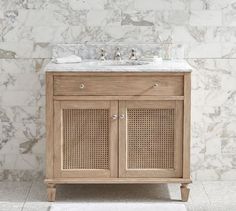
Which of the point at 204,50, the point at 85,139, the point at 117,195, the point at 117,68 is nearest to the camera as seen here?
the point at 117,68

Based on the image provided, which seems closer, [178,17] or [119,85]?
[119,85]

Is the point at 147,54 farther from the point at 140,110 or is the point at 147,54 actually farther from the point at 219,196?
the point at 219,196

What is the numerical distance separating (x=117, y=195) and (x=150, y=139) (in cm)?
48

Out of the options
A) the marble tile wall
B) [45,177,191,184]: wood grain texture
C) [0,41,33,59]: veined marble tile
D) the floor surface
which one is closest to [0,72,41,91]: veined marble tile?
the marble tile wall

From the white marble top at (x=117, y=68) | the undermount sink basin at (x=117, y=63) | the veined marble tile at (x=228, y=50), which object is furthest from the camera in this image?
the veined marble tile at (x=228, y=50)

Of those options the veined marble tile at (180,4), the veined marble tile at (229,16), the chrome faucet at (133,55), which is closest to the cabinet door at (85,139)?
the chrome faucet at (133,55)

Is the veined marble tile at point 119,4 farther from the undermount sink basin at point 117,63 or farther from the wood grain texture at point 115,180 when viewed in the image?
the wood grain texture at point 115,180

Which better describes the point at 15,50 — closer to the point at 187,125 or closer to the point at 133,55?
the point at 133,55

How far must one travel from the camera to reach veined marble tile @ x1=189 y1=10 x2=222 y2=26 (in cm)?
503

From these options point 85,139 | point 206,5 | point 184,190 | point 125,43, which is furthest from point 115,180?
point 206,5

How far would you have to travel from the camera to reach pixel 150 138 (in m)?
4.66

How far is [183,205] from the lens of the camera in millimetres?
4617

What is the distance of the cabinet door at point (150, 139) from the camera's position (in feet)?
15.1

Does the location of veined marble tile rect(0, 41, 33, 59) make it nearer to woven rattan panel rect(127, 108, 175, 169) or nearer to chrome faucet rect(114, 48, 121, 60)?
chrome faucet rect(114, 48, 121, 60)
